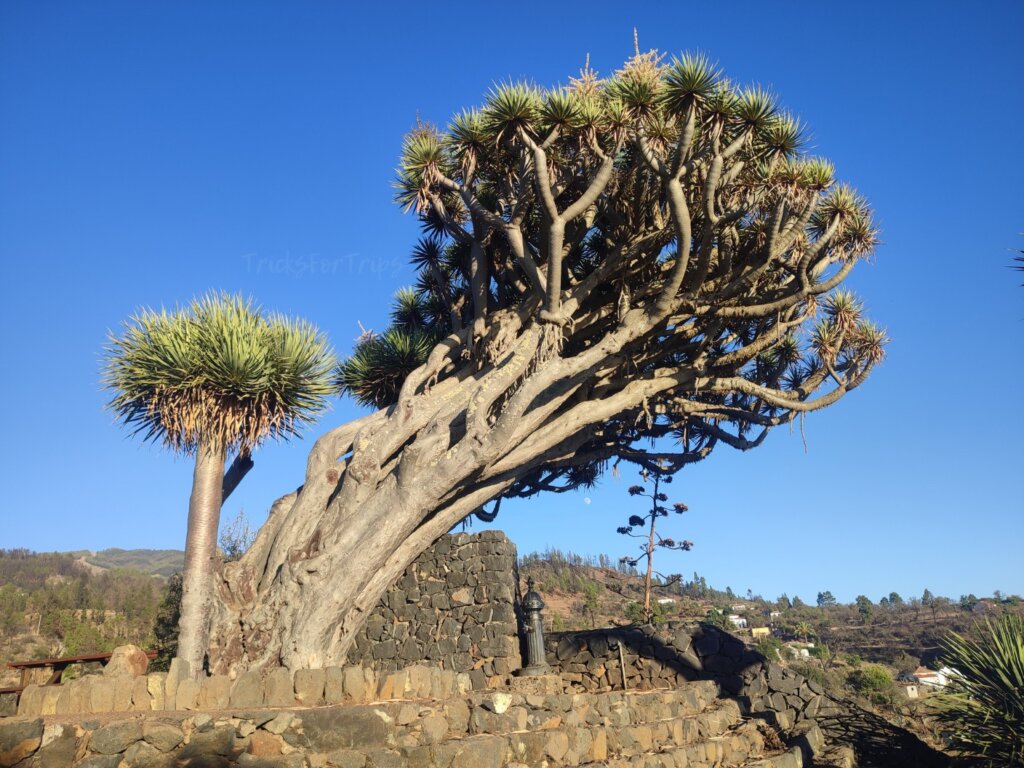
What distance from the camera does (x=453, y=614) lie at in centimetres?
1082

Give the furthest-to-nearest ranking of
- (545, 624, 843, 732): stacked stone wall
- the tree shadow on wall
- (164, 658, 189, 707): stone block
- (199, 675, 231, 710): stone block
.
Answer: (545, 624, 843, 732): stacked stone wall → the tree shadow on wall → (199, 675, 231, 710): stone block → (164, 658, 189, 707): stone block

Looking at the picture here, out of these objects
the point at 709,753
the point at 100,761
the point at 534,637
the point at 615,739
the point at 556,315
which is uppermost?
the point at 556,315

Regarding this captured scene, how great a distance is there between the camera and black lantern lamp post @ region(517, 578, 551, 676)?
33.3ft

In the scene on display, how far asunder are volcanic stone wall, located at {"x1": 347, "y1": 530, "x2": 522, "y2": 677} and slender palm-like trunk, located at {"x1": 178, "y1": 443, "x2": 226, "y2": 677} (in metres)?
2.86

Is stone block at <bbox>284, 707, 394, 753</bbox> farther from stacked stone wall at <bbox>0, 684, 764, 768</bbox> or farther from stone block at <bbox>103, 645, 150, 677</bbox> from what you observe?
stone block at <bbox>103, 645, 150, 677</bbox>

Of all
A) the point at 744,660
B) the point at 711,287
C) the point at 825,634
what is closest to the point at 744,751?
the point at 744,660

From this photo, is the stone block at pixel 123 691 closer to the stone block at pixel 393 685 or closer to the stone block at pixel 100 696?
the stone block at pixel 100 696

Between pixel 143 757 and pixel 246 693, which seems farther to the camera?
pixel 246 693

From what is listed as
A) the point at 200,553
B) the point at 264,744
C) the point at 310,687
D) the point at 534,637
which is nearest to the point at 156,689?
the point at 264,744

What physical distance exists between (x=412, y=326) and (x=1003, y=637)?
8450 mm

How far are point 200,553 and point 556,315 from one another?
4626mm

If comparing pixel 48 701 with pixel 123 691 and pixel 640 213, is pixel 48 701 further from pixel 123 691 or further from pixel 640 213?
pixel 640 213

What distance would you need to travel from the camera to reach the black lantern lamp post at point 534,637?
33.3ft

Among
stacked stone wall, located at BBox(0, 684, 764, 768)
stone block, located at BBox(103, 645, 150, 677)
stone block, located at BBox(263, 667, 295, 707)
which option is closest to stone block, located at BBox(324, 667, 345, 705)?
stone block, located at BBox(263, 667, 295, 707)
